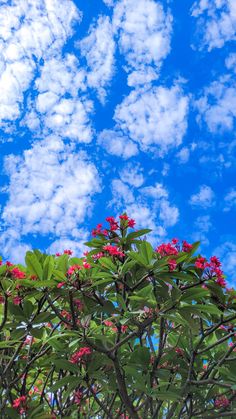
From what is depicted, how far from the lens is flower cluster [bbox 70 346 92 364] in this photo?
4.03m

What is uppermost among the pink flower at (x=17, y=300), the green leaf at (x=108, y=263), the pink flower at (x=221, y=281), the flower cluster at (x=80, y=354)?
the pink flower at (x=221, y=281)

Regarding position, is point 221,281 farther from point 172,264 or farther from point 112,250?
point 112,250

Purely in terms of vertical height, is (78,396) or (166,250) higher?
(166,250)

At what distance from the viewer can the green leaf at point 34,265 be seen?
4.02 metres

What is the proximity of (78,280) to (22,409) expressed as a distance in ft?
5.57

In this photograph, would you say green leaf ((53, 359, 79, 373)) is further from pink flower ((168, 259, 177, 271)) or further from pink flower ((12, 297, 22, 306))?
pink flower ((168, 259, 177, 271))

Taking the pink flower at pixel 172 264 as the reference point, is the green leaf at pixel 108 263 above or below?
below

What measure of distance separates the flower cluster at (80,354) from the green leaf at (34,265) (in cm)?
77

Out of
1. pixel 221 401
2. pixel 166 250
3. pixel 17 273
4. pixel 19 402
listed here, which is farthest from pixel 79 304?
pixel 221 401

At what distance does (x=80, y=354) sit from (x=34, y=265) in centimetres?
91

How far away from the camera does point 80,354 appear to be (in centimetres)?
405

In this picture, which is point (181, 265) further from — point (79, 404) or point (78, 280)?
point (79, 404)

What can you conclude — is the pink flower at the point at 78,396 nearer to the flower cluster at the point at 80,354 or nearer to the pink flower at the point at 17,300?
the flower cluster at the point at 80,354

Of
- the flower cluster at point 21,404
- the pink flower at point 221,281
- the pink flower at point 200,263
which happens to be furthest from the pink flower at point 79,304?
the pink flower at point 221,281
